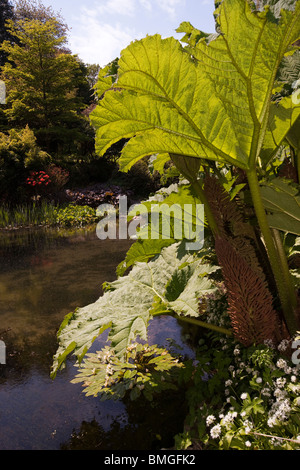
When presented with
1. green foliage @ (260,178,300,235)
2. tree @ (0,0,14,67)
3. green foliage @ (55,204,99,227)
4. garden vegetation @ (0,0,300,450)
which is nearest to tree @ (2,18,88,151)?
green foliage @ (55,204,99,227)

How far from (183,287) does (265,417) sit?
2.09 feet

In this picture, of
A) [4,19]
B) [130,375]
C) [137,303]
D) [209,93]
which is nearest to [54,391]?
[130,375]

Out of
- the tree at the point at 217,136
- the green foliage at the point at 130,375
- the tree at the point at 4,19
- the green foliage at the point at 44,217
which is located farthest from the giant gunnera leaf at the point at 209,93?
the tree at the point at 4,19

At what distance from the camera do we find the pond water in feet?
5.69

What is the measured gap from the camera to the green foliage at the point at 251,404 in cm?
137

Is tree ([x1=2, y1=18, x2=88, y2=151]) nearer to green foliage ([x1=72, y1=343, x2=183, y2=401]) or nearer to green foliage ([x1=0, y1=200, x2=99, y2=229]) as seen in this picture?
green foliage ([x1=0, y1=200, x2=99, y2=229])

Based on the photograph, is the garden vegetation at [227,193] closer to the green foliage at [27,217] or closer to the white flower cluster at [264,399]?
the white flower cluster at [264,399]

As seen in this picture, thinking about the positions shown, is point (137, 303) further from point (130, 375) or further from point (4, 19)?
point (4, 19)

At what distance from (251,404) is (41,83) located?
18686 mm

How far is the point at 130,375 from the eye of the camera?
6.23ft

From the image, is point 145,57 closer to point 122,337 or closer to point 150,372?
point 122,337

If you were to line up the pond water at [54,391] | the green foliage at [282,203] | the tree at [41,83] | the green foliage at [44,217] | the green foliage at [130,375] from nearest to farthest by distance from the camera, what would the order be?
the green foliage at [282,203], the pond water at [54,391], the green foliage at [130,375], the green foliage at [44,217], the tree at [41,83]

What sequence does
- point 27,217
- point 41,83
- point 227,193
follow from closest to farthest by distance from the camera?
point 227,193
point 27,217
point 41,83

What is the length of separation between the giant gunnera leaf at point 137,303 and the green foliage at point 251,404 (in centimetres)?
40
